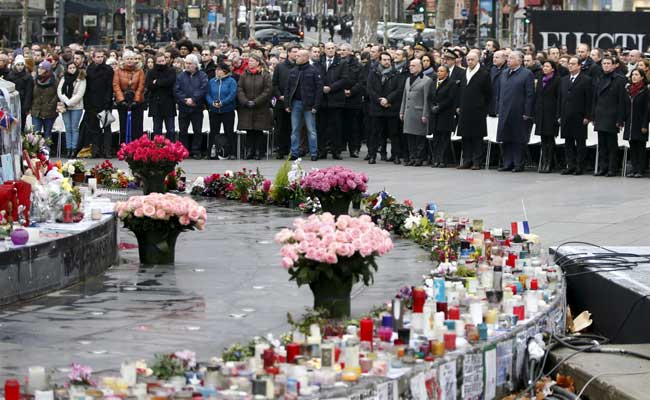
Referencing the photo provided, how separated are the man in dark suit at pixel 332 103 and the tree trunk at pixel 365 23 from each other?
23332 mm

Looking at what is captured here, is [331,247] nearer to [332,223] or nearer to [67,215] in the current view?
[332,223]

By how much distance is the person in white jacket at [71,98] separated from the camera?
26.5m

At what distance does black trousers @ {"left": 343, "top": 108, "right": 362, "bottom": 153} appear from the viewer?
89.9 ft

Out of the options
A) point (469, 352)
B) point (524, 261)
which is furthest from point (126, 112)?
point (469, 352)

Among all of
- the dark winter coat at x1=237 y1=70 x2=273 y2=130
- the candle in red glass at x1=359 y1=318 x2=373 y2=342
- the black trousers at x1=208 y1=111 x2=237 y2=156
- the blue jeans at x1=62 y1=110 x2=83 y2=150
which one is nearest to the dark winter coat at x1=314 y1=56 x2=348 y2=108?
the dark winter coat at x1=237 y1=70 x2=273 y2=130

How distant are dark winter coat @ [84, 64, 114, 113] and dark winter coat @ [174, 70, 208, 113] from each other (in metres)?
1.24

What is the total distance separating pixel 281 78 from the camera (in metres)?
26.7

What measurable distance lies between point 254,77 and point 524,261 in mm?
14819

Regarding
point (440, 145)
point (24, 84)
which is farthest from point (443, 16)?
point (24, 84)

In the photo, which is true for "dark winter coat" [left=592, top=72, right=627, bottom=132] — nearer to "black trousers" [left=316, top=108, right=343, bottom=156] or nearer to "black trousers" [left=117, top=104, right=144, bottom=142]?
"black trousers" [left=316, top=108, right=343, bottom=156]

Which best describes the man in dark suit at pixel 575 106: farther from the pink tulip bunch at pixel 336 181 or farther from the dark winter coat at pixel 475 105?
the pink tulip bunch at pixel 336 181

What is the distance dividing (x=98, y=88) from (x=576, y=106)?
860 centimetres

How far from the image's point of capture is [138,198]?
45.2 ft

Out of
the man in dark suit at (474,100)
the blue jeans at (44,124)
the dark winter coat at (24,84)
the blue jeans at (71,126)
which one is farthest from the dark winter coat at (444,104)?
the dark winter coat at (24,84)
